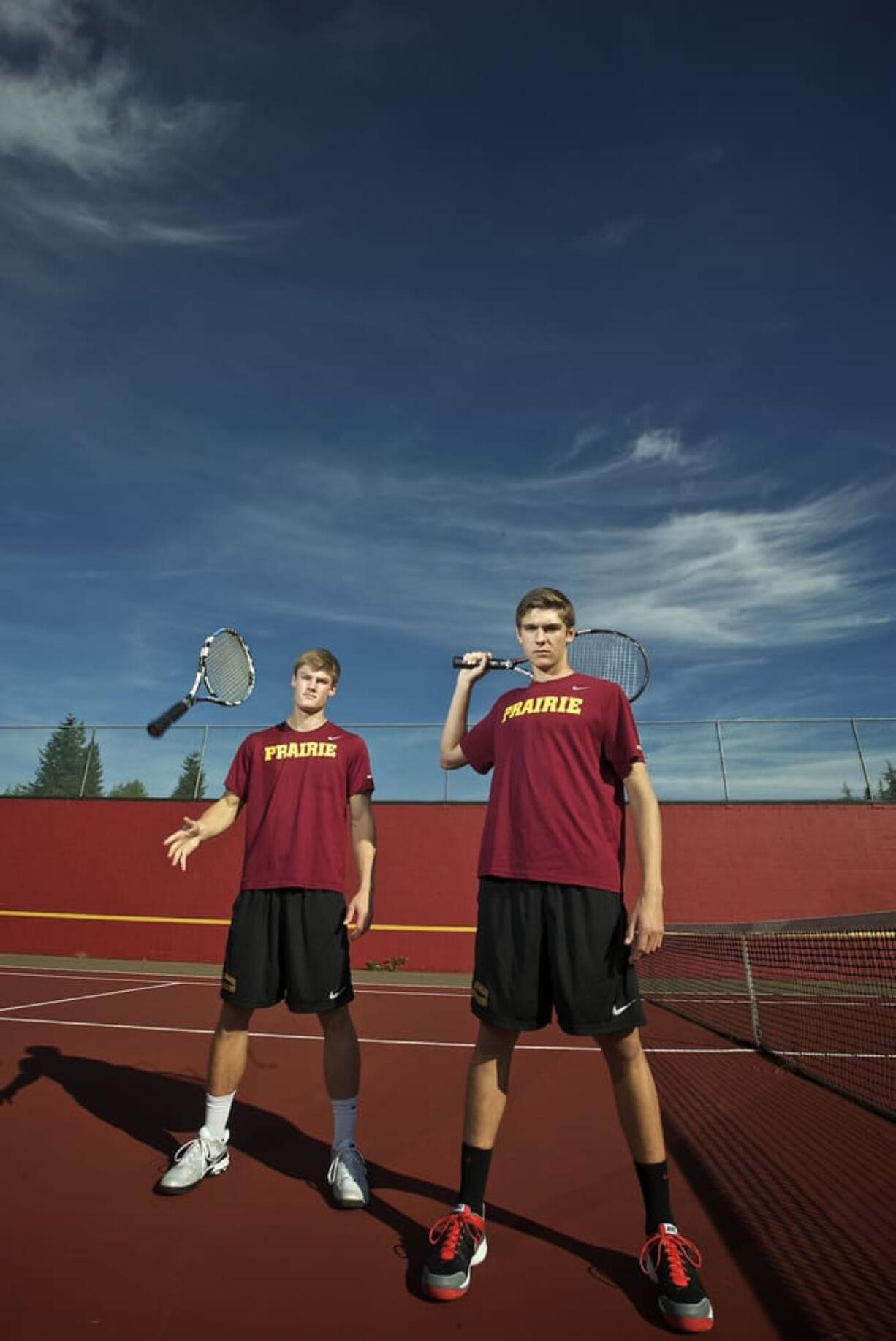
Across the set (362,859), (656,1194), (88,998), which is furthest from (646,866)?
(88,998)

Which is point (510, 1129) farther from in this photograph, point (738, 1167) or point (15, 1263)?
point (15, 1263)

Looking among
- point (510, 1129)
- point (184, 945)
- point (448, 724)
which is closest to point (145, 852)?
point (184, 945)

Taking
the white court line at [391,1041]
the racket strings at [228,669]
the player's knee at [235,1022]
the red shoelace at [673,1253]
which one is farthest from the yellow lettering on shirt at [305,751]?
the white court line at [391,1041]

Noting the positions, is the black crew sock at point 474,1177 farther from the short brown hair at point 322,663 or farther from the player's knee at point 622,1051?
the short brown hair at point 322,663

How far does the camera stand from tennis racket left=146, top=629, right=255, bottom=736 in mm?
4402

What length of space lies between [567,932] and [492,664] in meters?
1.14

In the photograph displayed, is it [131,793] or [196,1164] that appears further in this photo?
[131,793]

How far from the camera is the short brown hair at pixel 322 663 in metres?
3.33

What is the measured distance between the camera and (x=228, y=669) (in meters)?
4.80

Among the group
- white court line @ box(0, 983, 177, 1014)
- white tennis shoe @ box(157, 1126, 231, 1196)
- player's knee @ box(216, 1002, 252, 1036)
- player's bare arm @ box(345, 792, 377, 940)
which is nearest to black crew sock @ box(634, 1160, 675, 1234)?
player's bare arm @ box(345, 792, 377, 940)

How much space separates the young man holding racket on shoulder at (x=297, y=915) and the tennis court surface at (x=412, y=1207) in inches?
8.8

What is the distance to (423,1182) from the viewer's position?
287 centimetres

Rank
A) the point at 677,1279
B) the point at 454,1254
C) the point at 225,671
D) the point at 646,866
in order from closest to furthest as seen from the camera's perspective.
A: 1. the point at 677,1279
2. the point at 454,1254
3. the point at 646,866
4. the point at 225,671

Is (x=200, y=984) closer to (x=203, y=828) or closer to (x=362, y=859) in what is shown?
(x=203, y=828)
